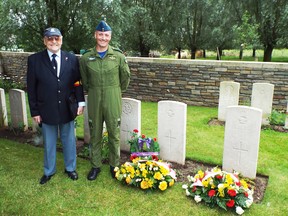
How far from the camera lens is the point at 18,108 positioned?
548cm

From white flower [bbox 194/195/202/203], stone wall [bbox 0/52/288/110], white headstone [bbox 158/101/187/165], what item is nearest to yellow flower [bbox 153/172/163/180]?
white flower [bbox 194/195/202/203]

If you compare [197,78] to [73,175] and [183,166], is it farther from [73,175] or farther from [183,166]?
[73,175]

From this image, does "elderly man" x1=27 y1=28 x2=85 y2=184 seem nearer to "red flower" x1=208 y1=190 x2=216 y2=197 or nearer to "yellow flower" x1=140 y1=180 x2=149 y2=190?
"yellow flower" x1=140 y1=180 x2=149 y2=190

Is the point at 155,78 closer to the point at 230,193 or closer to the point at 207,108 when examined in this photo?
the point at 207,108

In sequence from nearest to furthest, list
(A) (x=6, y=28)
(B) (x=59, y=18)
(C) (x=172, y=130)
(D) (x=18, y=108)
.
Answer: (C) (x=172, y=130)
(D) (x=18, y=108)
(A) (x=6, y=28)
(B) (x=59, y=18)

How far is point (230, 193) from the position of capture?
312 centimetres

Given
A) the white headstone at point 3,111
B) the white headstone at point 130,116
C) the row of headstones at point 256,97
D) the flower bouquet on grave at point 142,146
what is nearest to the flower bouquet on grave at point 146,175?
the flower bouquet on grave at point 142,146

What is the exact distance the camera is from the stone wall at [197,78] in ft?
23.8

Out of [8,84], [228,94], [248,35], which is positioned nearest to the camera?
[228,94]

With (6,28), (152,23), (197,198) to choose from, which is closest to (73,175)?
(197,198)

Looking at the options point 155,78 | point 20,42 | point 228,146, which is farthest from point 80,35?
point 228,146

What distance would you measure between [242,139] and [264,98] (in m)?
2.87

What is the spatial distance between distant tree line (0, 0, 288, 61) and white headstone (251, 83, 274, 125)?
15.9ft

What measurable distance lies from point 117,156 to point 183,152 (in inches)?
39.5
